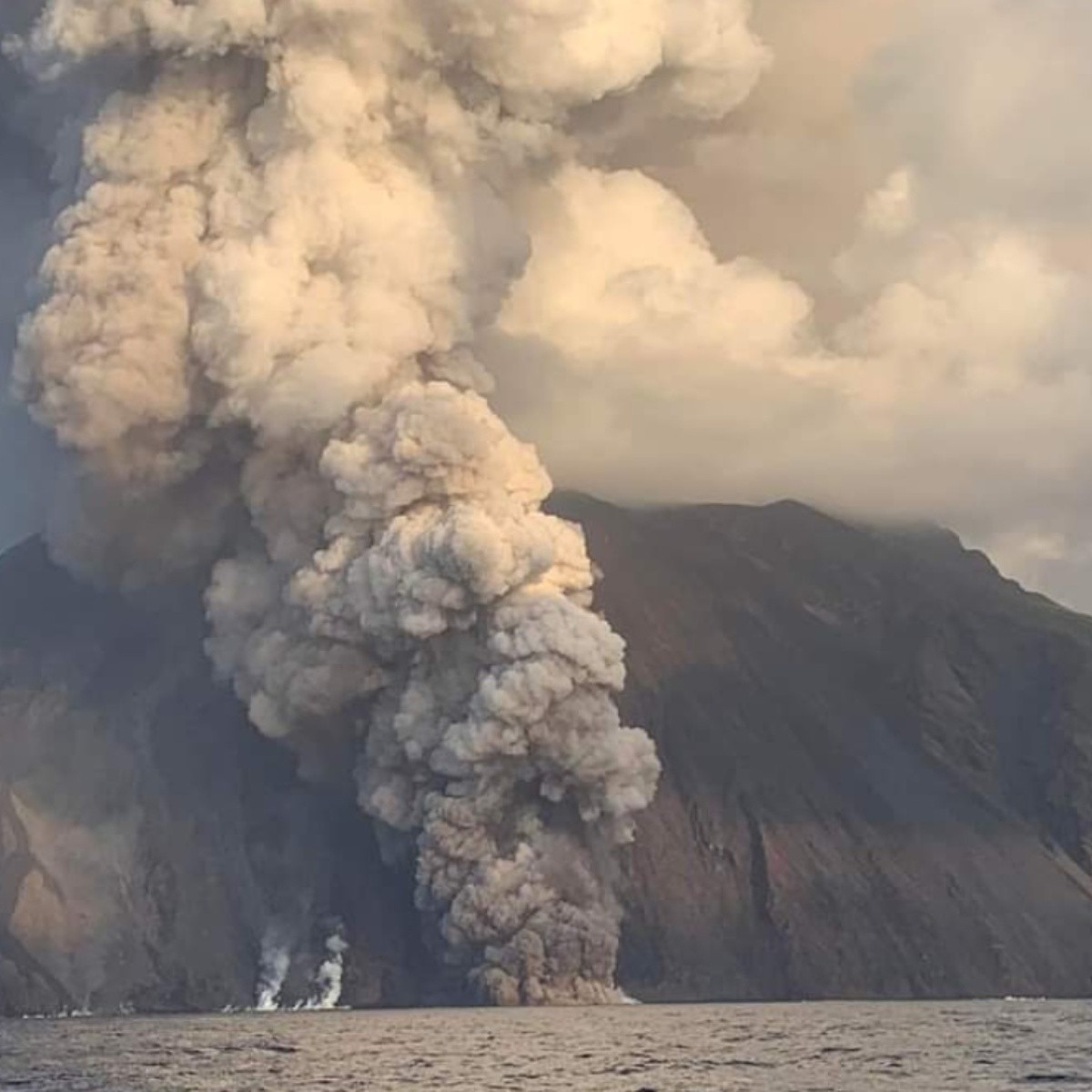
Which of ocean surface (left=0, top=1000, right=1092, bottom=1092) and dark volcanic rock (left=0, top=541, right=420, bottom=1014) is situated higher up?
dark volcanic rock (left=0, top=541, right=420, bottom=1014)

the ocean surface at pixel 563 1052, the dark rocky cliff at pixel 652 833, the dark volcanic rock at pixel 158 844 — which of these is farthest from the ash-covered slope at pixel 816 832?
the ocean surface at pixel 563 1052

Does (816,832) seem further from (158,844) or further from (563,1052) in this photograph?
(563,1052)

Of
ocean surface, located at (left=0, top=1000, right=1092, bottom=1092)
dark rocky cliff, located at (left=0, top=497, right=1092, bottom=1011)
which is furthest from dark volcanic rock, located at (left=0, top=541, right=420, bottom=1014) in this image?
ocean surface, located at (left=0, top=1000, right=1092, bottom=1092)

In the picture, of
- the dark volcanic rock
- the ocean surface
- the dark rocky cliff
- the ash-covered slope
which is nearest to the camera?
the ocean surface

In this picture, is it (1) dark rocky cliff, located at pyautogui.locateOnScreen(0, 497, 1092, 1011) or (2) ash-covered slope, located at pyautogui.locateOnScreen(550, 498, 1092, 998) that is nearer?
(1) dark rocky cliff, located at pyautogui.locateOnScreen(0, 497, 1092, 1011)

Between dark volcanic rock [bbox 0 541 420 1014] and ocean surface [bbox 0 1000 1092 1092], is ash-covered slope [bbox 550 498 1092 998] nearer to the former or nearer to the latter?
dark volcanic rock [bbox 0 541 420 1014]

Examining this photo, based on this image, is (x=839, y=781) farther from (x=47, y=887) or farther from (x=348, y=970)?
(x=47, y=887)

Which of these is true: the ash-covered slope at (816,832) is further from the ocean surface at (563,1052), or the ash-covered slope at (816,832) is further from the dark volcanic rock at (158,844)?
the ocean surface at (563,1052)

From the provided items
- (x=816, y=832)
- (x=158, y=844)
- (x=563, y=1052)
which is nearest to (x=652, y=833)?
(x=816, y=832)
